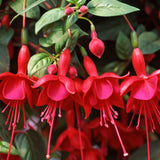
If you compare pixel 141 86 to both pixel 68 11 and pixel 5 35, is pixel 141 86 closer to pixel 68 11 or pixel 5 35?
pixel 68 11

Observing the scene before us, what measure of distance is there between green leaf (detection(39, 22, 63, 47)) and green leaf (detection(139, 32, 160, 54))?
242 millimetres

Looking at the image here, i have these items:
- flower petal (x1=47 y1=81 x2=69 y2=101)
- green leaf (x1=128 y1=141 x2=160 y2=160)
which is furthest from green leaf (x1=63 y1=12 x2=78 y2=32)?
green leaf (x1=128 y1=141 x2=160 y2=160)

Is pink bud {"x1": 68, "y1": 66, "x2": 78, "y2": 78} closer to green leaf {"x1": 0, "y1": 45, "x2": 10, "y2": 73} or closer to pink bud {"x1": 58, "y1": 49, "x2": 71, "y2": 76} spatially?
pink bud {"x1": 58, "y1": 49, "x2": 71, "y2": 76}

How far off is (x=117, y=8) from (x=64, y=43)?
0.14 m

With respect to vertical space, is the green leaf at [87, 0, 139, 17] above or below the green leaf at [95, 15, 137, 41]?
above

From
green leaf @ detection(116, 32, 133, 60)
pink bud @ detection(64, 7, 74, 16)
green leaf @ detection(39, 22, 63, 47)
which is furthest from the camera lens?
green leaf @ detection(116, 32, 133, 60)

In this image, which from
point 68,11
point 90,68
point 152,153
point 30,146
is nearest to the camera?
point 68,11

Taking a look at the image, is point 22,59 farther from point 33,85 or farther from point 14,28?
point 14,28

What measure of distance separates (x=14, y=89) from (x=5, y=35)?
21cm

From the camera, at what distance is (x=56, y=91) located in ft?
2.03

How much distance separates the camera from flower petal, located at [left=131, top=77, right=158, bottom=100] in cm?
61

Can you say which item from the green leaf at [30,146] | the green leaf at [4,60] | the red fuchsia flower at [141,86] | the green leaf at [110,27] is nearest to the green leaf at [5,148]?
the green leaf at [30,146]

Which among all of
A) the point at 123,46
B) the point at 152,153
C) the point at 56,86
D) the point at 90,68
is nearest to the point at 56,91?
the point at 56,86

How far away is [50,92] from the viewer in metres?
0.62
